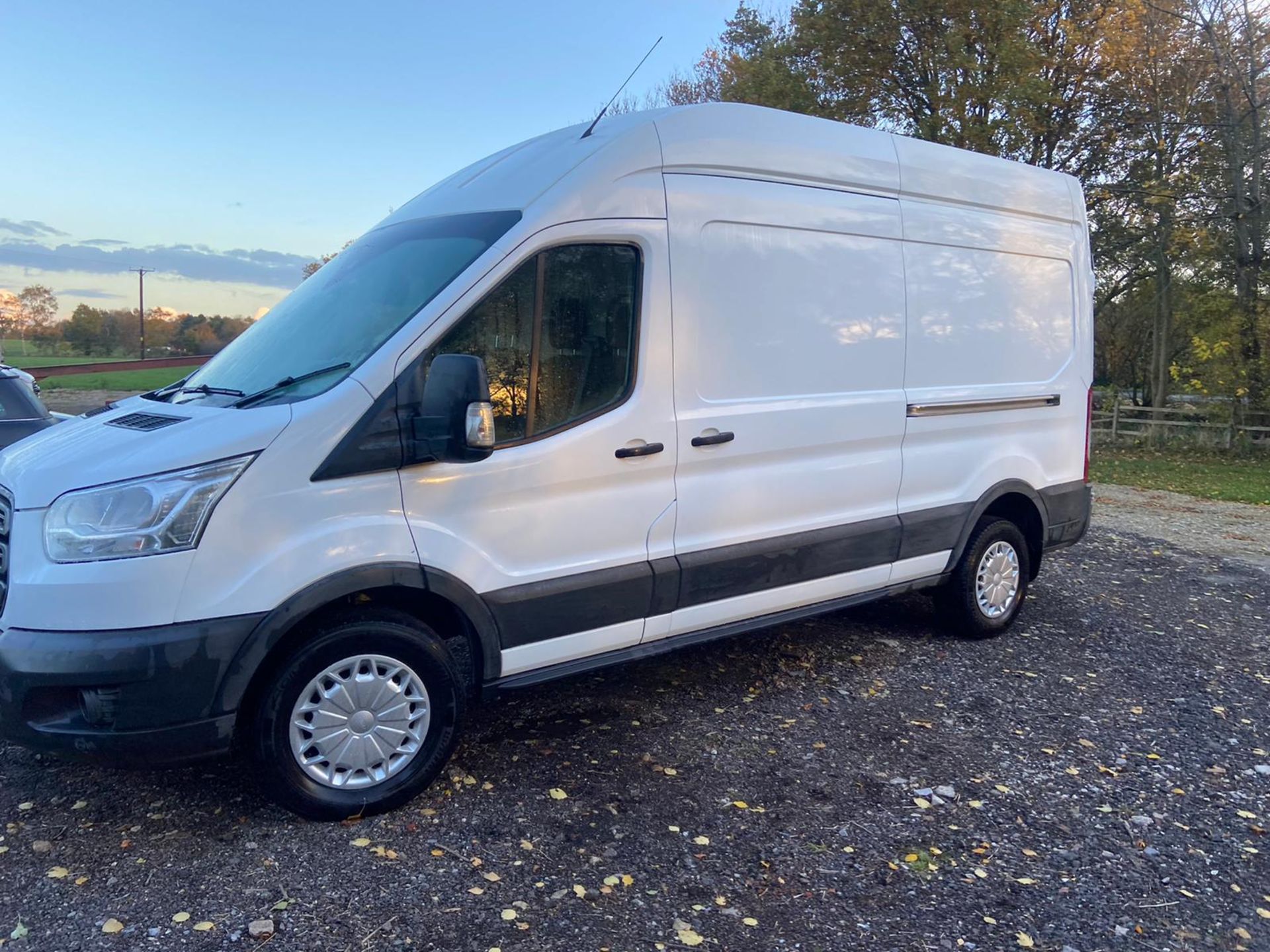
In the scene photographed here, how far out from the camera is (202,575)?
2.96m

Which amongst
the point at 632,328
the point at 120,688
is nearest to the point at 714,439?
the point at 632,328

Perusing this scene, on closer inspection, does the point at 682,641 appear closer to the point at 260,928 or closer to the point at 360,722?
the point at 360,722

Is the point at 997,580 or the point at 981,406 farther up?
the point at 981,406

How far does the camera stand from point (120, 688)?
291 centimetres

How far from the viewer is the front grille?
3.08m

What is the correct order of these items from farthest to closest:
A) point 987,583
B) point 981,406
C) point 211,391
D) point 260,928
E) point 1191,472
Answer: point 1191,472
point 987,583
point 981,406
point 211,391
point 260,928

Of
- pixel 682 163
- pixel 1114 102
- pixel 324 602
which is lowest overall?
pixel 324 602

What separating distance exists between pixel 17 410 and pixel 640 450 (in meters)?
5.74

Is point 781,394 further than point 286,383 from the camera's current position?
Yes

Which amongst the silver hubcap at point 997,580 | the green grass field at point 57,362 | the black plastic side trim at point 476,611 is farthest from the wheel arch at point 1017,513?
the green grass field at point 57,362

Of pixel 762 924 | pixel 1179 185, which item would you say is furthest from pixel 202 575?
pixel 1179 185

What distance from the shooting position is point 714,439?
404 centimetres

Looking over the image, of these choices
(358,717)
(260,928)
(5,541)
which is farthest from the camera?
(358,717)

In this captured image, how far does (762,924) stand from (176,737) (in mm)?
1954
